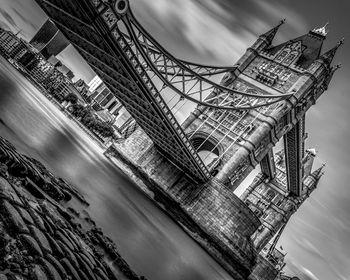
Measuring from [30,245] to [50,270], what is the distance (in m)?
0.44

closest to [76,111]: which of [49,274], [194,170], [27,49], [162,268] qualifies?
[27,49]

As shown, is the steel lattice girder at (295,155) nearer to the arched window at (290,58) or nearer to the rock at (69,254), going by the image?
the arched window at (290,58)

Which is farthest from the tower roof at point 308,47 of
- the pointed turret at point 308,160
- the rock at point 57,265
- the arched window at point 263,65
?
the rock at point 57,265

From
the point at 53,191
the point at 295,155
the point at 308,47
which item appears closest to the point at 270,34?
the point at 308,47

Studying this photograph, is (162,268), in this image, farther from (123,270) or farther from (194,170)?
(194,170)

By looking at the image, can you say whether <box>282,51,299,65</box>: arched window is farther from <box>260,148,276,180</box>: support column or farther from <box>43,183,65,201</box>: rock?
<box>43,183,65,201</box>: rock

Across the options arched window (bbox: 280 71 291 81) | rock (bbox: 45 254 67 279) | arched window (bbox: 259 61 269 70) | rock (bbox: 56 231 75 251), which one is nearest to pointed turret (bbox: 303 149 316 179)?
arched window (bbox: 280 71 291 81)

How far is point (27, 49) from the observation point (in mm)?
110812

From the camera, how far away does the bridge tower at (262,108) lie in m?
31.0

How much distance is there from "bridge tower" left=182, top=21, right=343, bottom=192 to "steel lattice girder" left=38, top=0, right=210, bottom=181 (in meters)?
6.33

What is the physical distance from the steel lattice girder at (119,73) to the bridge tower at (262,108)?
6333 mm

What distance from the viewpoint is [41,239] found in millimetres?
4484

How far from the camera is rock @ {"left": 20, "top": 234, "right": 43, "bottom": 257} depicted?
411cm

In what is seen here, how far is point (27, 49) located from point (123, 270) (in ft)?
397
